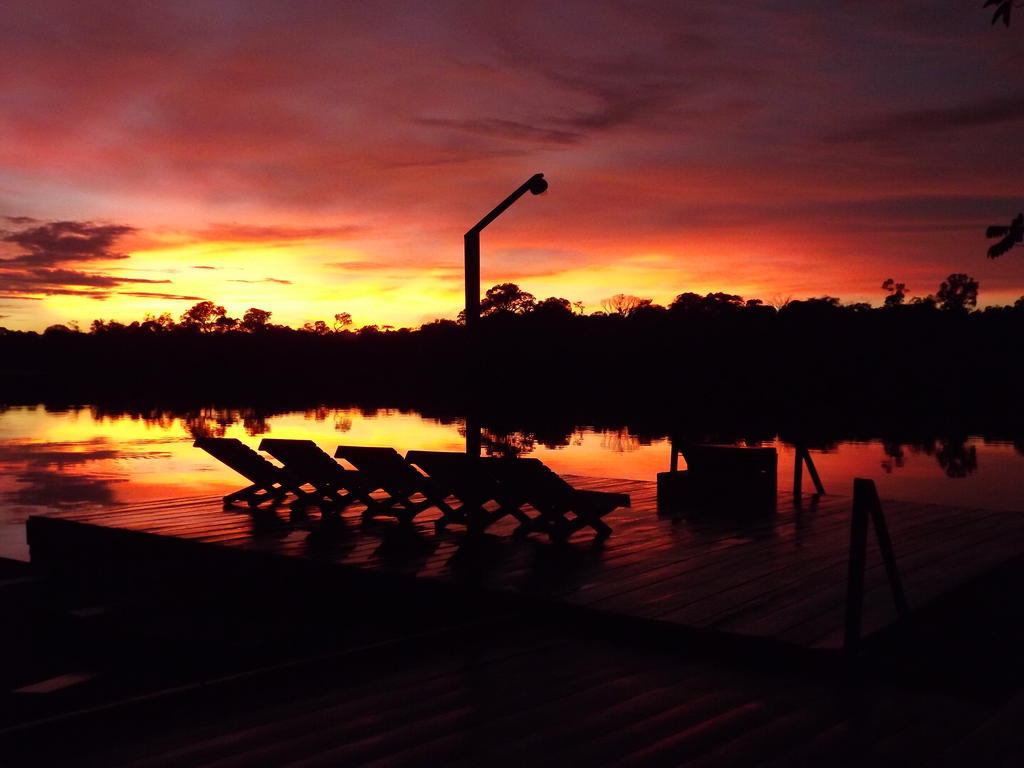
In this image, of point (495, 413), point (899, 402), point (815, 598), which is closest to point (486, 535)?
point (815, 598)

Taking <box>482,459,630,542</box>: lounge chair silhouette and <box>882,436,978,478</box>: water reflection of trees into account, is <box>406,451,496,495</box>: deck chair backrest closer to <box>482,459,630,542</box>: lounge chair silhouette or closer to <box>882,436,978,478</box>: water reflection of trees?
<box>482,459,630,542</box>: lounge chair silhouette

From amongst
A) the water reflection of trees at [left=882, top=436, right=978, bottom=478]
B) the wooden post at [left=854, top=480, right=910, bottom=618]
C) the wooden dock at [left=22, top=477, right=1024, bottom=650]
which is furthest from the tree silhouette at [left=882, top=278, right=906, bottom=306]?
the wooden post at [left=854, top=480, right=910, bottom=618]

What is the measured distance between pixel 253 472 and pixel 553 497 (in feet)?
13.9

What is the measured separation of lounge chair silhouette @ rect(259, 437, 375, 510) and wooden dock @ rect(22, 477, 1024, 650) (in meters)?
0.26

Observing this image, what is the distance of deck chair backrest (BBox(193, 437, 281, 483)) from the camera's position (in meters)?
10.5

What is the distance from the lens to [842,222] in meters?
31.1

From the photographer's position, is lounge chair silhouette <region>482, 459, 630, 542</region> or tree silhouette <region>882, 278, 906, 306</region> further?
tree silhouette <region>882, 278, 906, 306</region>

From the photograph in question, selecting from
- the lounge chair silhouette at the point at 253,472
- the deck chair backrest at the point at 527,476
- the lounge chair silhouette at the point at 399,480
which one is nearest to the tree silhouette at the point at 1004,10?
the deck chair backrest at the point at 527,476

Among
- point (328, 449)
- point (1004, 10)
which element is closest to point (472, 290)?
point (1004, 10)

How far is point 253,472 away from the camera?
1073 centimetres

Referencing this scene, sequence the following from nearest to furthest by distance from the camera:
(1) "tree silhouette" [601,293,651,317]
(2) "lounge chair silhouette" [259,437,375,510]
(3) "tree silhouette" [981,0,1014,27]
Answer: (3) "tree silhouette" [981,0,1014,27] → (2) "lounge chair silhouette" [259,437,375,510] → (1) "tree silhouette" [601,293,651,317]

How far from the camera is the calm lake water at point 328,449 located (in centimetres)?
1950

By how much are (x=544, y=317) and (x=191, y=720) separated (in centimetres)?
6561

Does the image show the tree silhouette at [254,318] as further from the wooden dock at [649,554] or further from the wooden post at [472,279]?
the wooden post at [472,279]
